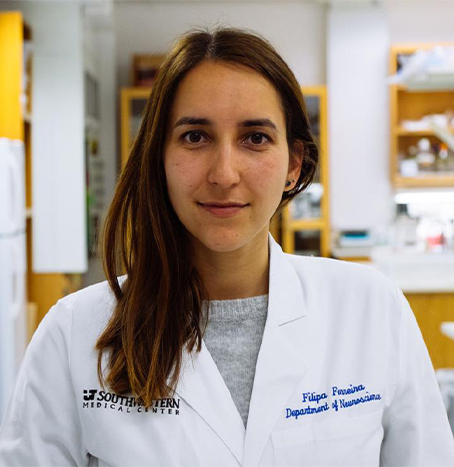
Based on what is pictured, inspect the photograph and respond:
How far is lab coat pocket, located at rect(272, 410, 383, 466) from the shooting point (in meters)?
1.25

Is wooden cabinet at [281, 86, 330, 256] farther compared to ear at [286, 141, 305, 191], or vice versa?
wooden cabinet at [281, 86, 330, 256]

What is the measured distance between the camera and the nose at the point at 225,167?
1186 mm

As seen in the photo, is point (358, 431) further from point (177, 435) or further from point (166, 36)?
point (166, 36)

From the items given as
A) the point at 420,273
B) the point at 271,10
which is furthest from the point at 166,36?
the point at 420,273

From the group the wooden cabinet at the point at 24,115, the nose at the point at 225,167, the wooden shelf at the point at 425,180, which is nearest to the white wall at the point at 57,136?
the wooden cabinet at the point at 24,115

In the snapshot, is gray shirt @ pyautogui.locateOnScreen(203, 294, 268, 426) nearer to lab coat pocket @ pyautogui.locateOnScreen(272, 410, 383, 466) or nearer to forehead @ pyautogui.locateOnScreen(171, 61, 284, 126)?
lab coat pocket @ pyautogui.locateOnScreen(272, 410, 383, 466)

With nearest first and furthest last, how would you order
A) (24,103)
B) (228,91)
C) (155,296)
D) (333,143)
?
(228,91) → (155,296) → (24,103) → (333,143)

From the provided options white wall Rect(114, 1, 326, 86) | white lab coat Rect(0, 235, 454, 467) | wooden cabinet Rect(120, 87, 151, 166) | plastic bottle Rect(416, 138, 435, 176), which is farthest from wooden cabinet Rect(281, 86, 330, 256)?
white lab coat Rect(0, 235, 454, 467)

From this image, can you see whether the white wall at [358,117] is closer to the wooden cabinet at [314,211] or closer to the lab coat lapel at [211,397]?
the wooden cabinet at [314,211]

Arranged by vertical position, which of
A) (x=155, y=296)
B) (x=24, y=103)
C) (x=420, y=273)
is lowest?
(x=420, y=273)

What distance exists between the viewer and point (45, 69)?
194 inches

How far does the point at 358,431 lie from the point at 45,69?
4212 millimetres

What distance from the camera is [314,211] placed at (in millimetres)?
6332

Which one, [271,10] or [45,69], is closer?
[45,69]
